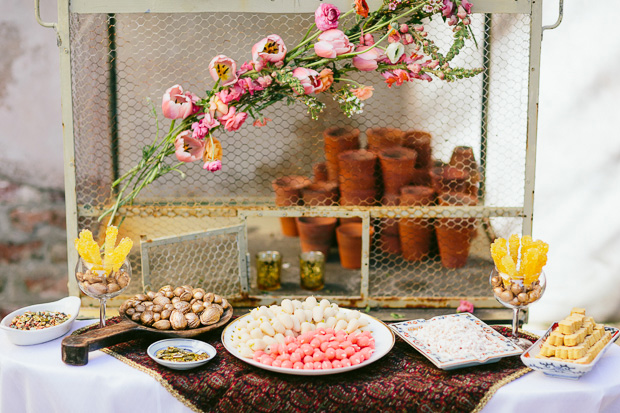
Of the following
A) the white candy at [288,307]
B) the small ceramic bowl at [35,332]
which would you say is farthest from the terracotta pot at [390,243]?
the small ceramic bowl at [35,332]

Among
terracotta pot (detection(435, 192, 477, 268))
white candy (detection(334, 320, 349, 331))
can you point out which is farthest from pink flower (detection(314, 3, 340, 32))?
terracotta pot (detection(435, 192, 477, 268))

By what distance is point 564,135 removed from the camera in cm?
309

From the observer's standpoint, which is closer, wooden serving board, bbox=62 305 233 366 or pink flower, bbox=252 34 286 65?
wooden serving board, bbox=62 305 233 366

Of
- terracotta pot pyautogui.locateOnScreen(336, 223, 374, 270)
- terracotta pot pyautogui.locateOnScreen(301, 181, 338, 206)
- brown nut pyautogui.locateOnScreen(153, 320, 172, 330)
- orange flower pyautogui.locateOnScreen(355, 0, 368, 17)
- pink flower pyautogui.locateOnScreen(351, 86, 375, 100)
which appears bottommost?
brown nut pyautogui.locateOnScreen(153, 320, 172, 330)

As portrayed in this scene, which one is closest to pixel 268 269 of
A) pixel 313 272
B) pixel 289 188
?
pixel 313 272

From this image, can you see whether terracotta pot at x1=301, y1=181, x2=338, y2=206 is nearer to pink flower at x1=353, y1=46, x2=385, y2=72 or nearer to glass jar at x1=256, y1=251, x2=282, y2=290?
glass jar at x1=256, y1=251, x2=282, y2=290

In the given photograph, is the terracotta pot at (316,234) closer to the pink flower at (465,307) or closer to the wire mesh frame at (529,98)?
the pink flower at (465,307)

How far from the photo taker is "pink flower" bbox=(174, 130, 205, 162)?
6.46 ft

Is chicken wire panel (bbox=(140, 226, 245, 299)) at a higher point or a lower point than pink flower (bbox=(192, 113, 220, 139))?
lower

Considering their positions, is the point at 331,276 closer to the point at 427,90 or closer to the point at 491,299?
the point at 491,299

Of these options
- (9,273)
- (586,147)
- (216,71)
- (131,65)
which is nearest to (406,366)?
(216,71)

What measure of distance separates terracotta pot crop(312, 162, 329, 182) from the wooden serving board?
0.73 m

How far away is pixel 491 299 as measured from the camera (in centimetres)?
248

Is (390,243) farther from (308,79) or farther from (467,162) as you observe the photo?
(308,79)
